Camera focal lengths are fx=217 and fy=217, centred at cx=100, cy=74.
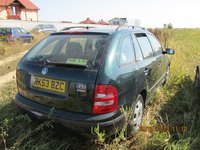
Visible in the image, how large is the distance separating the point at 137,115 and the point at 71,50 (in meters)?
1.47

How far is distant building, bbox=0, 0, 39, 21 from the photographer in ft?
138

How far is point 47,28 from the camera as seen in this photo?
28812mm

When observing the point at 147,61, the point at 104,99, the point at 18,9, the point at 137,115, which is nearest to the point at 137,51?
the point at 147,61

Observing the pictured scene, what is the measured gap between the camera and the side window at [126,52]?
9.80 feet

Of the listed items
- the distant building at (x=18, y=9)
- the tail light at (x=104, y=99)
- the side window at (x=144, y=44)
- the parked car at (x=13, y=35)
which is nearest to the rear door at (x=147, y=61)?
the side window at (x=144, y=44)

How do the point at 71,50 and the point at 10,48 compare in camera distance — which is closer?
the point at 71,50

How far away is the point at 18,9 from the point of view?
44.9 metres

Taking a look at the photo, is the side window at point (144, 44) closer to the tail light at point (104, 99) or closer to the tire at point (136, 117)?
the tire at point (136, 117)

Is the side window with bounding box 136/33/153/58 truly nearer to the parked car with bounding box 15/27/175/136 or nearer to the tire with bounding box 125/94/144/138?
the parked car with bounding box 15/27/175/136

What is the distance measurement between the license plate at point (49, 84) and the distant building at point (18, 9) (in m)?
44.1

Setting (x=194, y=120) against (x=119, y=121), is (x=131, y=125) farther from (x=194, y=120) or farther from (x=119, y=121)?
(x=194, y=120)

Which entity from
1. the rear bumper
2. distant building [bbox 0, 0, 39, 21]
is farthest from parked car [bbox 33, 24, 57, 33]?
the rear bumper

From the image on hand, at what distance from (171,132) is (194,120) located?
578 mm

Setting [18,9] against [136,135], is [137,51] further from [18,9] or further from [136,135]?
[18,9]
